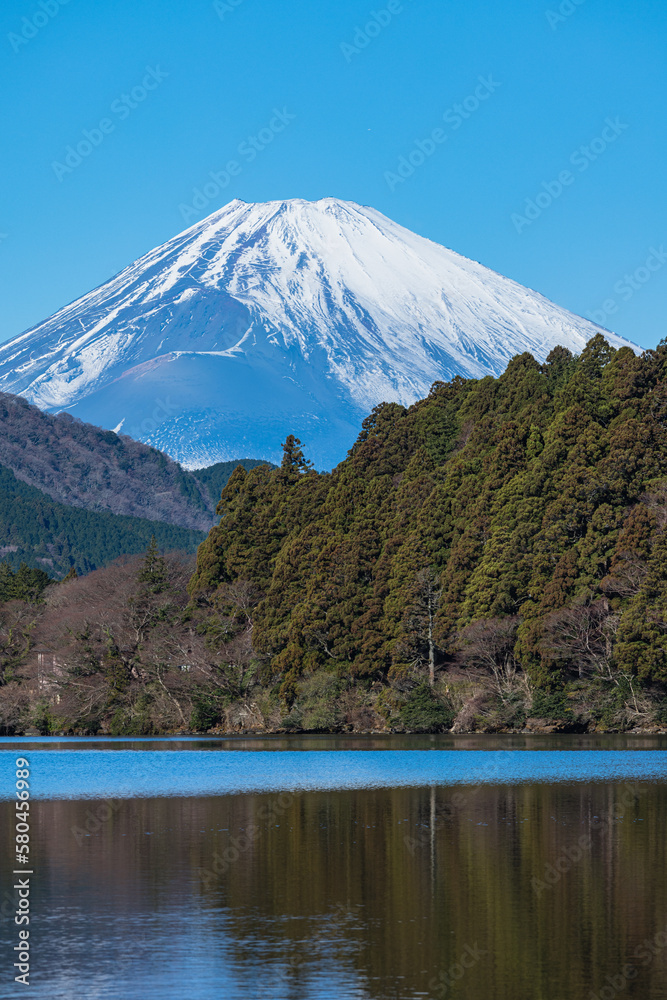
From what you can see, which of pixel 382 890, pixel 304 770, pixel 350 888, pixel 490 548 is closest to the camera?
pixel 382 890

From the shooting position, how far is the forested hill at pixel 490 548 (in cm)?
5325

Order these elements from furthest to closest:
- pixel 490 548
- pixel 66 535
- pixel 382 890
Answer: pixel 66 535 < pixel 490 548 < pixel 382 890

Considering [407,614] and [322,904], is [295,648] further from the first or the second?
[322,904]

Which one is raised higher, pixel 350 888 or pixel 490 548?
pixel 490 548

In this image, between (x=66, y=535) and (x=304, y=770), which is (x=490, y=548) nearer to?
(x=304, y=770)

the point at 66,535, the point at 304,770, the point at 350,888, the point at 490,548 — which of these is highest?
the point at 66,535

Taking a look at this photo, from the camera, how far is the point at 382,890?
58.1ft

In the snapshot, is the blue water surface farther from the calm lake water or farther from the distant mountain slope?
the distant mountain slope

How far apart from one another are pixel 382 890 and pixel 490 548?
4108 centimetres

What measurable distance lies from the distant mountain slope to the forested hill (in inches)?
3883

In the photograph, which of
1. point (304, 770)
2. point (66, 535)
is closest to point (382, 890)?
point (304, 770)

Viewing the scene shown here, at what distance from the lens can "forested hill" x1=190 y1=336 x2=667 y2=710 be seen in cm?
5325

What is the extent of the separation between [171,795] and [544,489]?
31.6m

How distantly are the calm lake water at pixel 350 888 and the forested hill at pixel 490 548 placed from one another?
18.2 metres
